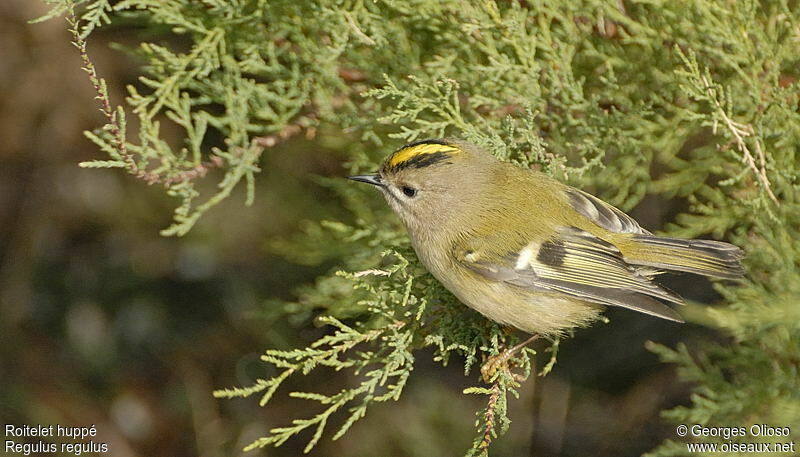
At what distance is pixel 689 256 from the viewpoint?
2109mm

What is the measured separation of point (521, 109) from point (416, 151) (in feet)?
1.32

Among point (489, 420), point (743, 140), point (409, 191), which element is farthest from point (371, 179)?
point (743, 140)

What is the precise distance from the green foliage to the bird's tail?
11 cm

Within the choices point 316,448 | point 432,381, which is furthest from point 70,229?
point 432,381

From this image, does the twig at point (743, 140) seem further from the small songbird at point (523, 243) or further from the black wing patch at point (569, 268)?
the black wing patch at point (569, 268)

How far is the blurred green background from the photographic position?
10.7 ft

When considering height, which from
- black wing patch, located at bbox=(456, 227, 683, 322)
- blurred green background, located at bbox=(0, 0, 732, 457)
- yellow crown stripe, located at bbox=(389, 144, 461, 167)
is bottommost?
blurred green background, located at bbox=(0, 0, 732, 457)

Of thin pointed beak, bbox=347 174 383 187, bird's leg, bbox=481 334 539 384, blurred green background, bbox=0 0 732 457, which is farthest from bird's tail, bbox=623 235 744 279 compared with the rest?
blurred green background, bbox=0 0 732 457

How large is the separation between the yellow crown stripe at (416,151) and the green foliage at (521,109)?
6 cm

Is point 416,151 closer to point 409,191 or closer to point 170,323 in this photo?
point 409,191

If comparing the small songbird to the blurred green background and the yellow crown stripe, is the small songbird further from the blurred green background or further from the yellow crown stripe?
the blurred green background

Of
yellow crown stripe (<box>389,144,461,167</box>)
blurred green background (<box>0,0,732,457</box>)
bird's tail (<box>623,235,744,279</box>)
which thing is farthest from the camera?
blurred green background (<box>0,0,732,457</box>)

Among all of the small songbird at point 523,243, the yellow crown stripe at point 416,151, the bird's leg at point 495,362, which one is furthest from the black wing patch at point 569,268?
the yellow crown stripe at point 416,151

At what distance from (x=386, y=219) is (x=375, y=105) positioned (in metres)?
0.40
